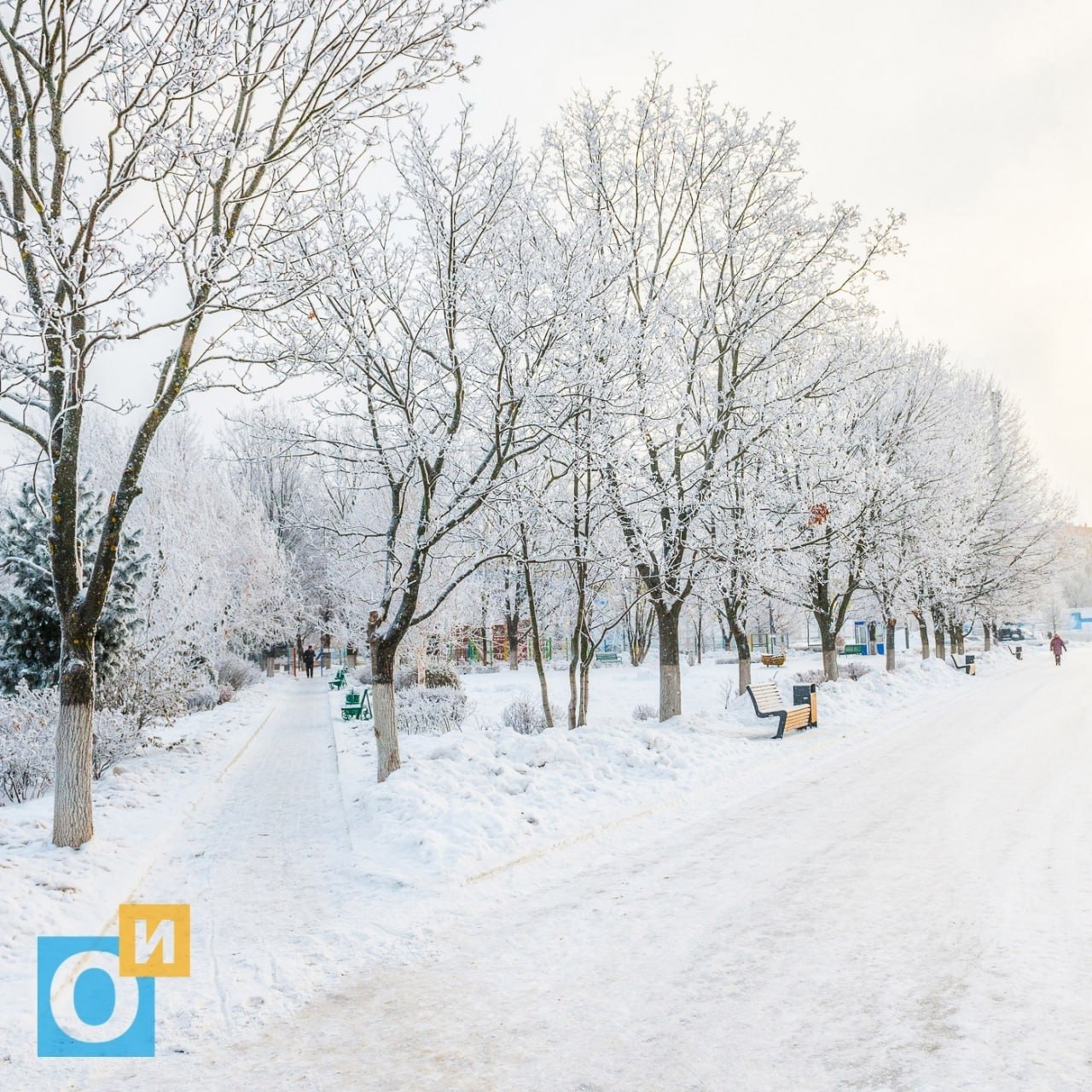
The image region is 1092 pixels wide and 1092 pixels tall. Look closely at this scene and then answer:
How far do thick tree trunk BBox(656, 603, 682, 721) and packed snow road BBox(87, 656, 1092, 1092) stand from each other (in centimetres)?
628

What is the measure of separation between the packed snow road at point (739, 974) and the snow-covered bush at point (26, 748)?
5550 mm

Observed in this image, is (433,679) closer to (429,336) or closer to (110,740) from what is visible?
(110,740)

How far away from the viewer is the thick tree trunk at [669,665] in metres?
14.0

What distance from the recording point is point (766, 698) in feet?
45.5

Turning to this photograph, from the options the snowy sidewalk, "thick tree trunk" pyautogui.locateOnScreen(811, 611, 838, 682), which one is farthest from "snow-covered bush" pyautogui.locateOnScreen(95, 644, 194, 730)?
→ "thick tree trunk" pyautogui.locateOnScreen(811, 611, 838, 682)

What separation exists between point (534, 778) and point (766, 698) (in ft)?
21.1

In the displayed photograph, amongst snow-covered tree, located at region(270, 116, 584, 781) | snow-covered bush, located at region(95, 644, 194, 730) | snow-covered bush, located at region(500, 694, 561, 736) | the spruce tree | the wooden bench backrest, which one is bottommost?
snow-covered bush, located at region(500, 694, 561, 736)

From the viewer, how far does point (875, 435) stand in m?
20.5

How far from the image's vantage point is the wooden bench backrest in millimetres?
13531

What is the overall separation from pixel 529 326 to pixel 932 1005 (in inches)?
301

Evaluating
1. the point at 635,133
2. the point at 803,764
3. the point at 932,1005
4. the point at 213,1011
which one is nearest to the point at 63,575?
the point at 213,1011

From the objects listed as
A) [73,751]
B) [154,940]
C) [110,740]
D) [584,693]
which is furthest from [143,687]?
[154,940]

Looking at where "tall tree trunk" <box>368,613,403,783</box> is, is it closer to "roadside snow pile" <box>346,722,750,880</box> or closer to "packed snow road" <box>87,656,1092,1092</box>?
"roadside snow pile" <box>346,722,750,880</box>

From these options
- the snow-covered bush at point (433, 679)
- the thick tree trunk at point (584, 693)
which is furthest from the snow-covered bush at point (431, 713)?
the thick tree trunk at point (584, 693)
